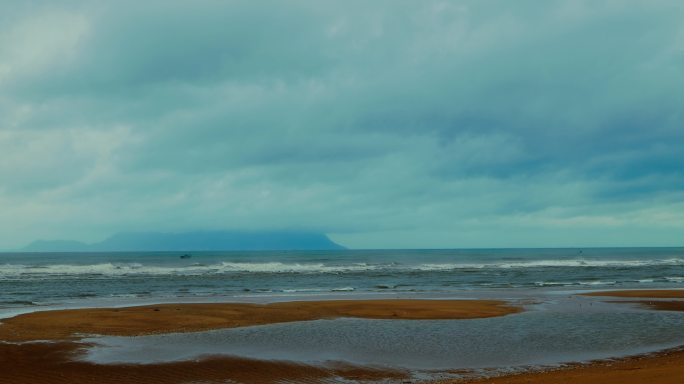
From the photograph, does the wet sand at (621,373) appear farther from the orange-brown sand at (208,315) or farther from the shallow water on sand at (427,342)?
the orange-brown sand at (208,315)

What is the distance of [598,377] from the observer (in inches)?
413

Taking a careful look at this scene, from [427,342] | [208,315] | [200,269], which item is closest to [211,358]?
[427,342]

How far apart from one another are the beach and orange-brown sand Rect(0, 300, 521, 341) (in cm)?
3

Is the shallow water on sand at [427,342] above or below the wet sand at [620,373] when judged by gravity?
below

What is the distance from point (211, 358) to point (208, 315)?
8865 mm

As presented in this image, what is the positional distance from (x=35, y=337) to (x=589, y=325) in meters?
17.5

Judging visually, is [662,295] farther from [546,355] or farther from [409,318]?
[546,355]

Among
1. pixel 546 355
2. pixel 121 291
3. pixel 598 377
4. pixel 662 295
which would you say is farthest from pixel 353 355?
pixel 121 291

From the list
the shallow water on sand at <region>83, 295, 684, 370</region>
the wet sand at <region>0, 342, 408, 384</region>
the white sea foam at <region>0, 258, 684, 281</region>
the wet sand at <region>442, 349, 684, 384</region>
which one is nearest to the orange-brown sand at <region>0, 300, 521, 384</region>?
the wet sand at <region>0, 342, 408, 384</region>

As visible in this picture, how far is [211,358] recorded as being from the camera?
14.2 m

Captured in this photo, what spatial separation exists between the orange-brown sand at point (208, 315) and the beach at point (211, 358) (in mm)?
35

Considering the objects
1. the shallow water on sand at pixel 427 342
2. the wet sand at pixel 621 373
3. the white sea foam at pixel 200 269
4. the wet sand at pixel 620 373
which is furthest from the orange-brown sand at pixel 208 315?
the white sea foam at pixel 200 269

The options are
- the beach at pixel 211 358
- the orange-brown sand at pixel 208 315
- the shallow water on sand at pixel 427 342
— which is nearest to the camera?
the beach at pixel 211 358

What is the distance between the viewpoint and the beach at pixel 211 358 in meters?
12.1
